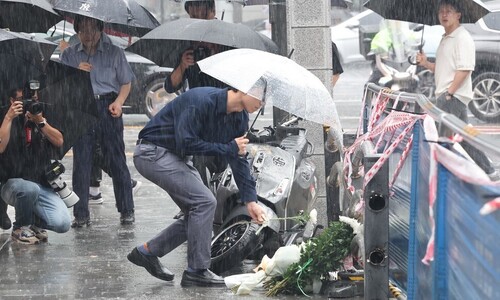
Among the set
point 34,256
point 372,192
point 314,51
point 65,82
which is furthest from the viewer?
point 314,51

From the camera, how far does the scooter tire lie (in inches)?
335

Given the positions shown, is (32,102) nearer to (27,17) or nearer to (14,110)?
(14,110)

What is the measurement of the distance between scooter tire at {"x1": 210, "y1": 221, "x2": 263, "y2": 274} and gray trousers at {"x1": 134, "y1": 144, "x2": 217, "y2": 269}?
1.21ft

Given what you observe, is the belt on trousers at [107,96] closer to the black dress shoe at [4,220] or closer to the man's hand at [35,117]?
the man's hand at [35,117]

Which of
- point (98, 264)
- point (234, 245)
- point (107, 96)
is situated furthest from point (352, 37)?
point (234, 245)

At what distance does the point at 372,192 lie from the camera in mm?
6840

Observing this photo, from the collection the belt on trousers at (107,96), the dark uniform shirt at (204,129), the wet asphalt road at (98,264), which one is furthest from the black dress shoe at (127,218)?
the dark uniform shirt at (204,129)

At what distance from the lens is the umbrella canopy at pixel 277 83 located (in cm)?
786

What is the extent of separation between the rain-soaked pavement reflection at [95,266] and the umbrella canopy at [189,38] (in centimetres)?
160

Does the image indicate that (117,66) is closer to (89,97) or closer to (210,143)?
(89,97)

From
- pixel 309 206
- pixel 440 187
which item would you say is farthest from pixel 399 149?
pixel 309 206

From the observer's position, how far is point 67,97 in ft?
33.4

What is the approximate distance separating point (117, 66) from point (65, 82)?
1.05 m

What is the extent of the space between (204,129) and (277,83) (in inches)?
23.2
